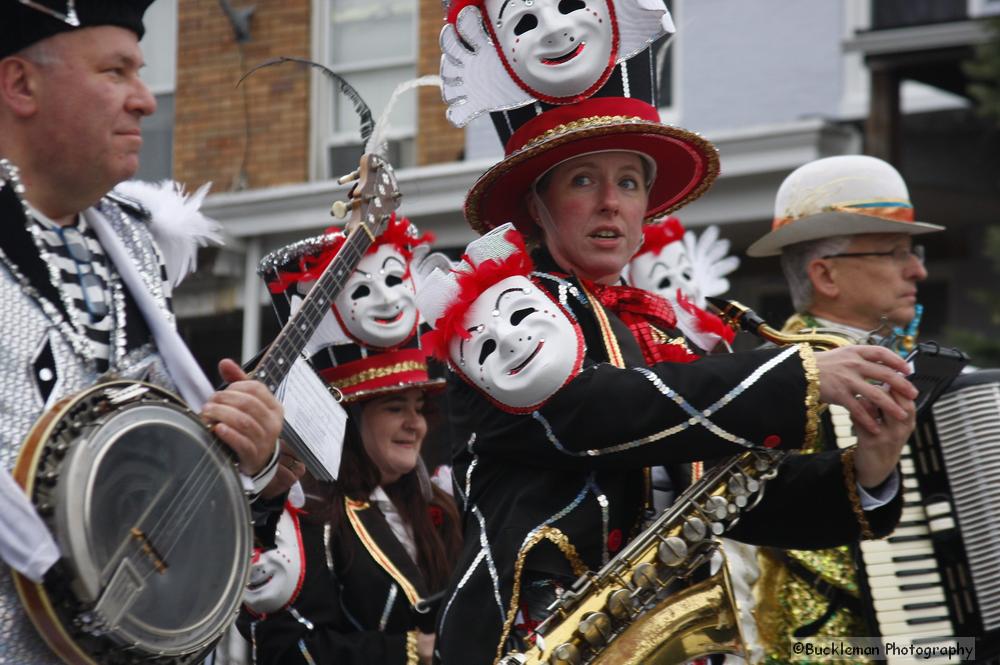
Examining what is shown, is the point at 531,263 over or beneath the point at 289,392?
over

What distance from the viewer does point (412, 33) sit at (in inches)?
579

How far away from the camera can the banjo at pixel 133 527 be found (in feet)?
10.8

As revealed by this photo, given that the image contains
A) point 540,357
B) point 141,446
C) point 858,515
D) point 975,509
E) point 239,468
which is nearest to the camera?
point 141,446

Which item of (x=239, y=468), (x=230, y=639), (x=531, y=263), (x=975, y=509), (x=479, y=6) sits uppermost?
(x=479, y=6)

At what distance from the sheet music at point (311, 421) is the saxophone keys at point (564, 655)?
2.60 ft

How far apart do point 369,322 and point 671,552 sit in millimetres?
2175

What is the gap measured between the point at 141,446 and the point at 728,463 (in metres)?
1.71

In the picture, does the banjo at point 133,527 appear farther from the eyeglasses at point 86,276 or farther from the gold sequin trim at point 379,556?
the gold sequin trim at point 379,556

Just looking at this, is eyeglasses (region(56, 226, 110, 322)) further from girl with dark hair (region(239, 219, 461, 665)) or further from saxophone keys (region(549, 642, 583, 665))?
girl with dark hair (region(239, 219, 461, 665))

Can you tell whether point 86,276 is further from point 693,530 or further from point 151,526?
point 693,530

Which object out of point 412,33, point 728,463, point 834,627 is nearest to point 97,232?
point 728,463

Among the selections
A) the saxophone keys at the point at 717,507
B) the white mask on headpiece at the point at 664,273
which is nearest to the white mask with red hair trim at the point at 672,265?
the white mask on headpiece at the point at 664,273

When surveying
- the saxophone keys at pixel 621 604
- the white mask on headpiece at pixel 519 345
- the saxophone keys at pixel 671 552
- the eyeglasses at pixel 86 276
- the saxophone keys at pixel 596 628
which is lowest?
the saxophone keys at pixel 596 628

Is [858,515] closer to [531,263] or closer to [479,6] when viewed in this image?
[531,263]
